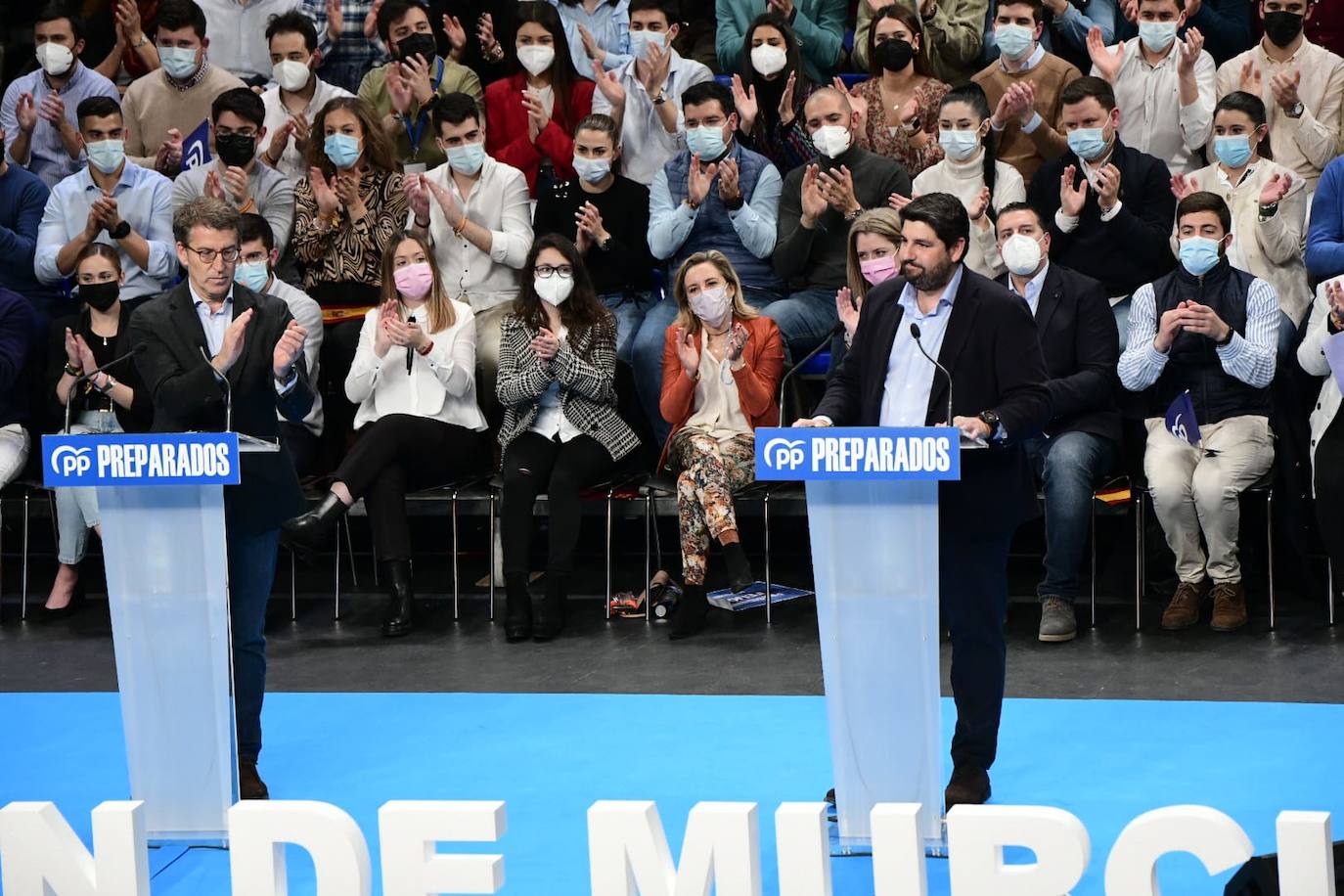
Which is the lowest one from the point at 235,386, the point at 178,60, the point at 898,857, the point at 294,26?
the point at 898,857

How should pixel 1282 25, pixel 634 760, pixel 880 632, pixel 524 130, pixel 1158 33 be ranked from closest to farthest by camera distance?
pixel 880 632 → pixel 634 760 → pixel 1282 25 → pixel 1158 33 → pixel 524 130

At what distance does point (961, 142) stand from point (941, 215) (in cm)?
302

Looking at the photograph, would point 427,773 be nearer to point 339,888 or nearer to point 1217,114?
point 339,888

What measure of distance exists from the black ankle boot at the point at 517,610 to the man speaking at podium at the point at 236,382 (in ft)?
6.38

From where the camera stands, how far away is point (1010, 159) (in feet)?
25.6

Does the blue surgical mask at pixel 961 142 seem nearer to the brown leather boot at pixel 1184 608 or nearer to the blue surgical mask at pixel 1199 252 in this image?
the blue surgical mask at pixel 1199 252

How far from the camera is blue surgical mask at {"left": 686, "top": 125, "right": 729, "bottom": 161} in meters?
7.52

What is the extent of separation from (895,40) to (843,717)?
14.7ft

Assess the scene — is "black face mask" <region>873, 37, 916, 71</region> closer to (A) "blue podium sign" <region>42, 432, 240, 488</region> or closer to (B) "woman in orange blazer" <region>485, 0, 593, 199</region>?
(B) "woman in orange blazer" <region>485, 0, 593, 199</region>

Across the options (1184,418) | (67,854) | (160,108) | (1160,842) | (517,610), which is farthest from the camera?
(160,108)

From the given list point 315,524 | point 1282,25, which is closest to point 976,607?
point 315,524

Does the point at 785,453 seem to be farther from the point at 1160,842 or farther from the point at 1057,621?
the point at 1057,621

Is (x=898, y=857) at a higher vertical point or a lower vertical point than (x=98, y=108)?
lower

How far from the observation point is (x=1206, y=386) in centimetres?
664
